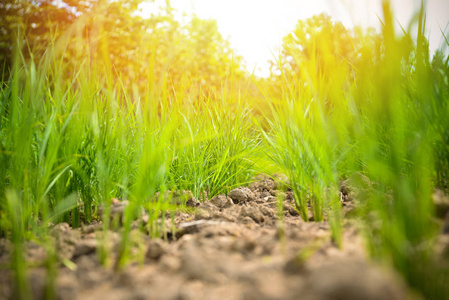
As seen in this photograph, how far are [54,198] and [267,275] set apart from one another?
4.24ft

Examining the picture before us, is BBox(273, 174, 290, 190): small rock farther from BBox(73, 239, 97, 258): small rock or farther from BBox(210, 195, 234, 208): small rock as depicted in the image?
BBox(73, 239, 97, 258): small rock

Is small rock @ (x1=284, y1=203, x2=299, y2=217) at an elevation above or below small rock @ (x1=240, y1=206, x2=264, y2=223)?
below

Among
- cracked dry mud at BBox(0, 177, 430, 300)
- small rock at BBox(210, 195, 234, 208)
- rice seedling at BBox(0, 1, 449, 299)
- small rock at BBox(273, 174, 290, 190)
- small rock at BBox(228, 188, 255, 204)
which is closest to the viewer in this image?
cracked dry mud at BBox(0, 177, 430, 300)

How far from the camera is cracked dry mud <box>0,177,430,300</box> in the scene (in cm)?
57

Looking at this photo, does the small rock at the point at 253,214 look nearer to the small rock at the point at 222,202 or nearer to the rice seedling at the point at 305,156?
the rice seedling at the point at 305,156

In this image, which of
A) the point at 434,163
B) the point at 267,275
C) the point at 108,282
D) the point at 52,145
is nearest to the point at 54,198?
the point at 52,145

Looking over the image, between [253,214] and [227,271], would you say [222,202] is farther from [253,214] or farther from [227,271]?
[227,271]

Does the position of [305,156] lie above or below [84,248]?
above

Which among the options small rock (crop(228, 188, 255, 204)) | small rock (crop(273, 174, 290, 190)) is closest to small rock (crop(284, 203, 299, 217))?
small rock (crop(273, 174, 290, 190))

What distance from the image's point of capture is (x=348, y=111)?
1594 mm

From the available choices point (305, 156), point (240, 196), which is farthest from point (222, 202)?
point (305, 156)

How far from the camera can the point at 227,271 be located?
0.74 m

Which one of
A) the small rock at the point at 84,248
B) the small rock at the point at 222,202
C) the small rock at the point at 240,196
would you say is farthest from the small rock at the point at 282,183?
the small rock at the point at 84,248

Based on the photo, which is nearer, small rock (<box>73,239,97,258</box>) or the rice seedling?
the rice seedling
